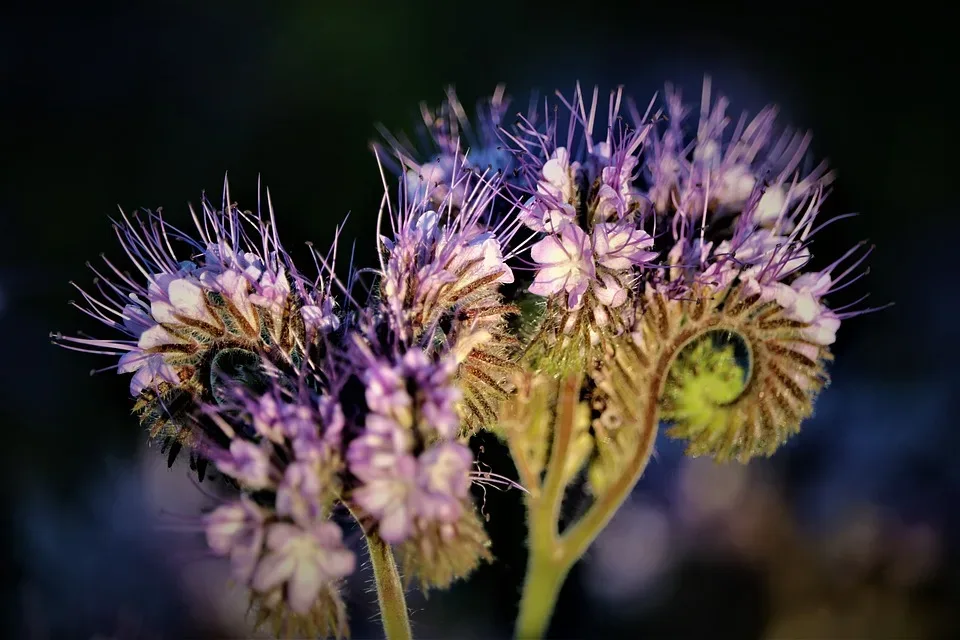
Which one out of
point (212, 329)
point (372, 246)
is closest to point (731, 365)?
point (212, 329)

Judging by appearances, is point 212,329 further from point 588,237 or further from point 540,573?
point 540,573

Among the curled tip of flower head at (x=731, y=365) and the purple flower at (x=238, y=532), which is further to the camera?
the curled tip of flower head at (x=731, y=365)

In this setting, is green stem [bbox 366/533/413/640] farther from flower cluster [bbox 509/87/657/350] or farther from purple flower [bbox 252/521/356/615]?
flower cluster [bbox 509/87/657/350]

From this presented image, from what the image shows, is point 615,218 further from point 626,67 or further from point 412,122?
point 626,67

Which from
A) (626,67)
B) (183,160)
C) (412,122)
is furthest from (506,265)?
(626,67)

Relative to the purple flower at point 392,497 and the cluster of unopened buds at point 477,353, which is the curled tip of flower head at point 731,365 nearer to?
the cluster of unopened buds at point 477,353

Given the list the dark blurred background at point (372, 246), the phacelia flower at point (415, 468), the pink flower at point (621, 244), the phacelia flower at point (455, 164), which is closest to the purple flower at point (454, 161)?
the phacelia flower at point (455, 164)
